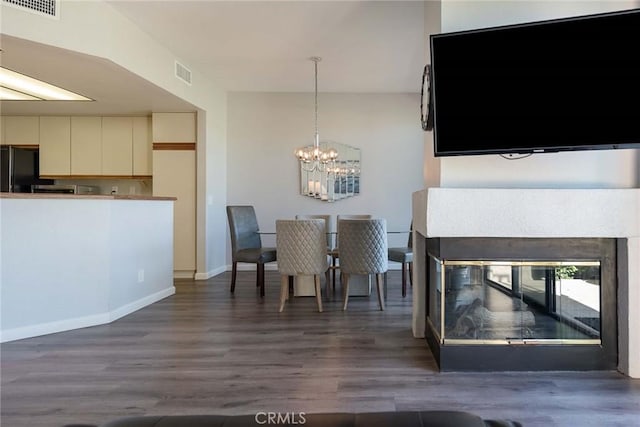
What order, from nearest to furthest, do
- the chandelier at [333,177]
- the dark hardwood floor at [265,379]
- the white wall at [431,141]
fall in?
the dark hardwood floor at [265,379]
the white wall at [431,141]
the chandelier at [333,177]

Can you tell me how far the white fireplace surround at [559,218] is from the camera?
2.25 m

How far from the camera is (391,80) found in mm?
5289

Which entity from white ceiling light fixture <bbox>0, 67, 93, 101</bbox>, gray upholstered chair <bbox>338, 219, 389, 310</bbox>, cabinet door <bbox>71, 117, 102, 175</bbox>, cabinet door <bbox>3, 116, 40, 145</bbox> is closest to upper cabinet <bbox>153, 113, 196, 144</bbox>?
white ceiling light fixture <bbox>0, 67, 93, 101</bbox>

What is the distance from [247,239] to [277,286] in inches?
28.1

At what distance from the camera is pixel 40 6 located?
2934mm

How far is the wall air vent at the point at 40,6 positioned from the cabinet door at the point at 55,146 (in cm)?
323

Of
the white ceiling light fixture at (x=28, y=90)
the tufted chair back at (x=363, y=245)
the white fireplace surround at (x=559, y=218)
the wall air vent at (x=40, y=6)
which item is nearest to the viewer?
the white fireplace surround at (x=559, y=218)

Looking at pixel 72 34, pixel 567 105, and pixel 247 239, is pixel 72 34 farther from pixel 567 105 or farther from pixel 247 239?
pixel 567 105

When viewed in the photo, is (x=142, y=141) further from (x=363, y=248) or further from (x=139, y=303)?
(x=363, y=248)

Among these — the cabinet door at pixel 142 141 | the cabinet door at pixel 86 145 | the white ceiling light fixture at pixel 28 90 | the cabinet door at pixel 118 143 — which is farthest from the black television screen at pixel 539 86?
the cabinet door at pixel 86 145

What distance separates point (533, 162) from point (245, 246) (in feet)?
10.8

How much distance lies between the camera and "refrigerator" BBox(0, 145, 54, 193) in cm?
563
